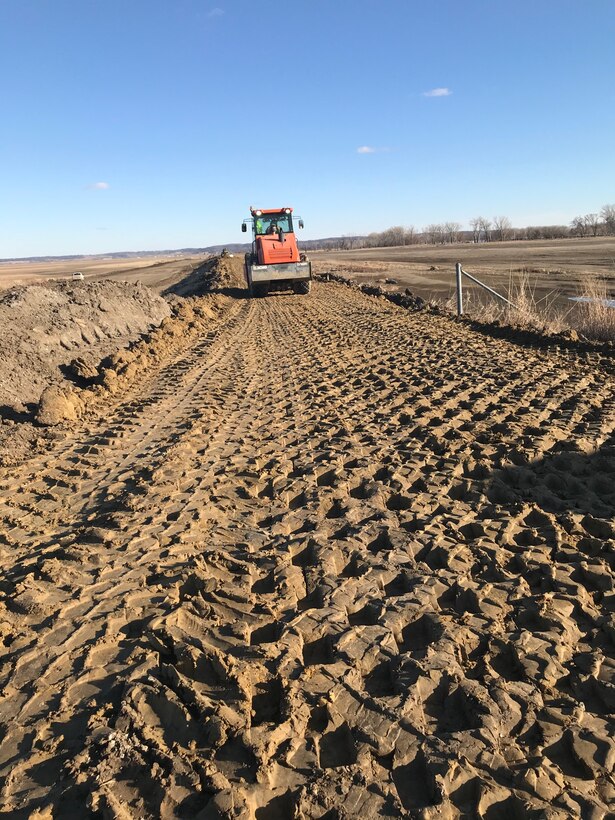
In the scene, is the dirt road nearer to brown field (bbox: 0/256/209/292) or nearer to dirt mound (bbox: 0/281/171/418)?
dirt mound (bbox: 0/281/171/418)

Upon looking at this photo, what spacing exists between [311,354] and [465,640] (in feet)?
26.5

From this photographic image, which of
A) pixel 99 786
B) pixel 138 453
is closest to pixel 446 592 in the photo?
pixel 99 786

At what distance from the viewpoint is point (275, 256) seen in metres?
20.2

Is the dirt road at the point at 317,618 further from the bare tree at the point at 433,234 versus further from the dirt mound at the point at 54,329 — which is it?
the bare tree at the point at 433,234

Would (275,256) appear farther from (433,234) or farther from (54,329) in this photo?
(433,234)

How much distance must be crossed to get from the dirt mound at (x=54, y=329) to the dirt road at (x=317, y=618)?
8.28 feet

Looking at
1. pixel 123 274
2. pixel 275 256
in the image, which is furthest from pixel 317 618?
pixel 123 274

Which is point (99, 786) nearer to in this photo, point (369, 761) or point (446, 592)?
point (369, 761)

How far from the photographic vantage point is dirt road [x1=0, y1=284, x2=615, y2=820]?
2.17 metres

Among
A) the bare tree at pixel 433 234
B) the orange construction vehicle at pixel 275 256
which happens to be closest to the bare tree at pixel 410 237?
the bare tree at pixel 433 234

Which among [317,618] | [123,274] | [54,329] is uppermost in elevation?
[123,274]

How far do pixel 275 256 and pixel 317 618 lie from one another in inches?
727

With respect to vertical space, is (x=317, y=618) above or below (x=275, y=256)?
below

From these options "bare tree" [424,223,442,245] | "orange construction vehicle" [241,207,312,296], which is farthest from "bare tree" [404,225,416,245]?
"orange construction vehicle" [241,207,312,296]
